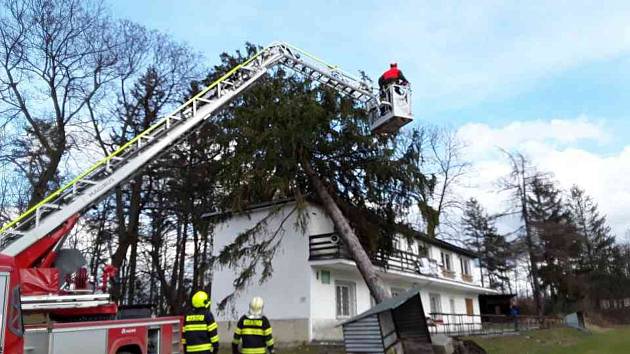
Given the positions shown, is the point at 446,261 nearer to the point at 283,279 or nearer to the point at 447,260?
the point at 447,260

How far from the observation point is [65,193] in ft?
35.3

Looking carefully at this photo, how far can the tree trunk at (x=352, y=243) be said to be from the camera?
59.2 feet

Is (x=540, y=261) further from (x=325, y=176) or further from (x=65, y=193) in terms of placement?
(x=65, y=193)

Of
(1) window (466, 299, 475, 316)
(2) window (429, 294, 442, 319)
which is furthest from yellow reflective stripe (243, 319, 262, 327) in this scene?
(1) window (466, 299, 475, 316)

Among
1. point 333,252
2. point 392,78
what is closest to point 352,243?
point 333,252

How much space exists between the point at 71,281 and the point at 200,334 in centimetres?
463

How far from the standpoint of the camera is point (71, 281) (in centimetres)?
1062

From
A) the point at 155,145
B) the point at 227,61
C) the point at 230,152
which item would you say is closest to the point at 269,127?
the point at 230,152

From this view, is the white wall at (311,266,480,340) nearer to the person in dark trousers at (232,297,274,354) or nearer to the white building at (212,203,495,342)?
the white building at (212,203,495,342)

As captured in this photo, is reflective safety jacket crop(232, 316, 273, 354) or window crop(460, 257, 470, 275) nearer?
reflective safety jacket crop(232, 316, 273, 354)

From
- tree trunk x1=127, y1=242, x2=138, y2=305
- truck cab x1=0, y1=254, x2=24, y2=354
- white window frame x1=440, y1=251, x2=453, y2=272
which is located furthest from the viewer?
white window frame x1=440, y1=251, x2=453, y2=272

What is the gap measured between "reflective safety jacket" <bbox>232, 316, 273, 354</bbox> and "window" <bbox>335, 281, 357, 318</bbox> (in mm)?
14912

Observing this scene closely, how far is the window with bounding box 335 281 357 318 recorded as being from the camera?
74.2 feet

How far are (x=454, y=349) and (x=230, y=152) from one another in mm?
11441
